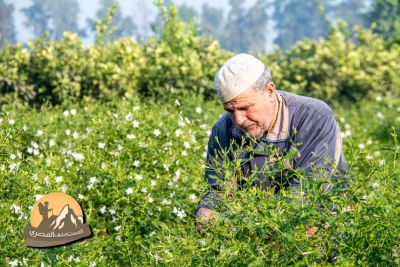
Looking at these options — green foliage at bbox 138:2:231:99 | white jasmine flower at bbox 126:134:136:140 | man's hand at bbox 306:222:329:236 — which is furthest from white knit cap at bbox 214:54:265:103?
green foliage at bbox 138:2:231:99

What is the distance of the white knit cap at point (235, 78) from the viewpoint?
13.9 feet

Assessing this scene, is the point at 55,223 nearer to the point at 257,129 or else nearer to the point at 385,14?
the point at 257,129

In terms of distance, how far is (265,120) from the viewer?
442 centimetres

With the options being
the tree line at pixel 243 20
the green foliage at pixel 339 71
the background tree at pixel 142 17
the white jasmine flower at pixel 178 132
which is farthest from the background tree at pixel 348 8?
the white jasmine flower at pixel 178 132

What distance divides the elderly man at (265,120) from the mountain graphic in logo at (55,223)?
1.99 ft

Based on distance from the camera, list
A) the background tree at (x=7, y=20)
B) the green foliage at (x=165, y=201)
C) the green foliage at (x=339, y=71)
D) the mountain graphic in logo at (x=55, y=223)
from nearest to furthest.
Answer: the green foliage at (x=165, y=201) < the mountain graphic in logo at (x=55, y=223) < the green foliage at (x=339, y=71) < the background tree at (x=7, y=20)

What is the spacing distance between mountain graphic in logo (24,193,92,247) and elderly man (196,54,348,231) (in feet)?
1.99

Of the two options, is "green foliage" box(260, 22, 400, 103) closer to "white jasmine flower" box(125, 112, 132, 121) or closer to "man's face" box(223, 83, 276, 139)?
"white jasmine flower" box(125, 112, 132, 121)

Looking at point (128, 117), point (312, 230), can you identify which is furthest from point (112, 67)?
point (312, 230)

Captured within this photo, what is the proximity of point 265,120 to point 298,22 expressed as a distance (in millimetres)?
104021

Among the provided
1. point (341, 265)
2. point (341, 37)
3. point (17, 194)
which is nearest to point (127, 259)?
point (17, 194)

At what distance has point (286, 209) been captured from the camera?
3.34 metres

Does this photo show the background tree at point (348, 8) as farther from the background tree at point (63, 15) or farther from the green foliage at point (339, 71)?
the green foliage at point (339, 71)

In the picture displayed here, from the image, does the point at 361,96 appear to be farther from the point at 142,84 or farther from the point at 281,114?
the point at 281,114
